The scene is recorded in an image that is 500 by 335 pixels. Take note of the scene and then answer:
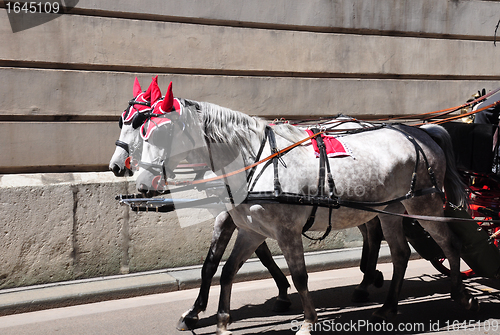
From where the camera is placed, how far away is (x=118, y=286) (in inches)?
213

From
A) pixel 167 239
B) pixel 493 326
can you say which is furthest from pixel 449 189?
pixel 167 239

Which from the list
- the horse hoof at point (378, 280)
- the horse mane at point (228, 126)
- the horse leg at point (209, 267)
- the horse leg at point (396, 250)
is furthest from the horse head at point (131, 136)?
the horse hoof at point (378, 280)

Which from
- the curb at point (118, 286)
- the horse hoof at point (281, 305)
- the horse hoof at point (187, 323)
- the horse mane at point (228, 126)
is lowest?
the curb at point (118, 286)

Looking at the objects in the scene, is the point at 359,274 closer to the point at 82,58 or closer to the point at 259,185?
the point at 259,185

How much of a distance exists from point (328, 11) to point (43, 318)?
503 cm

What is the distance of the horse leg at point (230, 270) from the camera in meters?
4.05

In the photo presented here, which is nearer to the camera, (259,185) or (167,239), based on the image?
(259,185)

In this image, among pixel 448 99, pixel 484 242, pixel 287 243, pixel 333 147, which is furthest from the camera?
pixel 448 99

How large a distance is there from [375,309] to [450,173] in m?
1.41

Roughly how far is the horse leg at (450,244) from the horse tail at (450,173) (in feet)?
0.76

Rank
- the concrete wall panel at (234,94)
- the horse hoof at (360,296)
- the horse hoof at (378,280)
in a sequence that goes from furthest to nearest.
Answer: the concrete wall panel at (234,94) → the horse hoof at (378,280) → the horse hoof at (360,296)

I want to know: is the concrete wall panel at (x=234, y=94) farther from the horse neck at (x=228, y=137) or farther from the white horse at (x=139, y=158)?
the horse neck at (x=228, y=137)

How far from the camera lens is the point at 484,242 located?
183 inches

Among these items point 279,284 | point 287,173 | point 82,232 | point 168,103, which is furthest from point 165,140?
point 82,232
